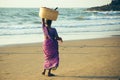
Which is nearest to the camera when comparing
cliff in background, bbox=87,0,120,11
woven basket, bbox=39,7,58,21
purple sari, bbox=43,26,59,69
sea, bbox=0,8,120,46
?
woven basket, bbox=39,7,58,21

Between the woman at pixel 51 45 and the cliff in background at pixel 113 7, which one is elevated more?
the woman at pixel 51 45

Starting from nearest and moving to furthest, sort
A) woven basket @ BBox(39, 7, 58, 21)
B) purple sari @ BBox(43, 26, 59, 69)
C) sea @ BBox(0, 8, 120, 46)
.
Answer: woven basket @ BBox(39, 7, 58, 21) → purple sari @ BBox(43, 26, 59, 69) → sea @ BBox(0, 8, 120, 46)

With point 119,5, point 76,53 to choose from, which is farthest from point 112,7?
point 76,53

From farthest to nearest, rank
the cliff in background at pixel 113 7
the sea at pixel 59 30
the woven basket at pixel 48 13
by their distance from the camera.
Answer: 1. the cliff in background at pixel 113 7
2. the sea at pixel 59 30
3. the woven basket at pixel 48 13

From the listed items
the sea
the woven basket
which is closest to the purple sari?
the woven basket

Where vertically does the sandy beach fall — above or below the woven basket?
below

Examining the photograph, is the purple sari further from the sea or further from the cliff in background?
the cliff in background

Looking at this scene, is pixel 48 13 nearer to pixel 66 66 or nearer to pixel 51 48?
pixel 51 48

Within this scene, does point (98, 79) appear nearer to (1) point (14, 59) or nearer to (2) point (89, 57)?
(2) point (89, 57)

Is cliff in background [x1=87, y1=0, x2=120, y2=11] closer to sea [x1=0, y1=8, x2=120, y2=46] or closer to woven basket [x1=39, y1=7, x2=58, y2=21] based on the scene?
sea [x1=0, y1=8, x2=120, y2=46]

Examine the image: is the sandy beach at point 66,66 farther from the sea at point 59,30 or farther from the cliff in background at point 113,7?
the cliff in background at point 113,7

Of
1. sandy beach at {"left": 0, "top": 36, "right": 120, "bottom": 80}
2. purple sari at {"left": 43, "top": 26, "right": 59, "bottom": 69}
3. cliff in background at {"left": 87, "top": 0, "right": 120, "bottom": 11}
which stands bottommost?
cliff in background at {"left": 87, "top": 0, "right": 120, "bottom": 11}

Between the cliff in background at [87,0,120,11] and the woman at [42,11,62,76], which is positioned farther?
the cliff in background at [87,0,120,11]

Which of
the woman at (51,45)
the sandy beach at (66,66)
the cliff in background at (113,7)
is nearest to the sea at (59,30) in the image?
the sandy beach at (66,66)
